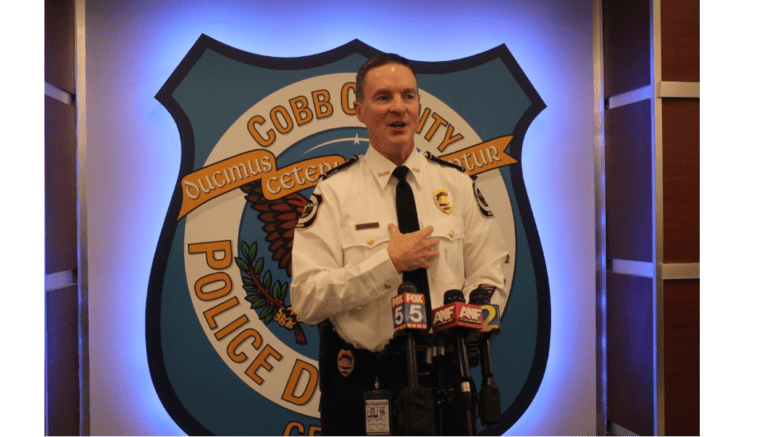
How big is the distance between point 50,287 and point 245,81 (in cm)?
134

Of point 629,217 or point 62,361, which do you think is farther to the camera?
point 629,217

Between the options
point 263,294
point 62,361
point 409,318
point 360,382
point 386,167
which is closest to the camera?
point 409,318

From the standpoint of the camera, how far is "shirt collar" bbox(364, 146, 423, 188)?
2.04 m

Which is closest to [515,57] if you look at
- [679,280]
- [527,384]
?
[679,280]

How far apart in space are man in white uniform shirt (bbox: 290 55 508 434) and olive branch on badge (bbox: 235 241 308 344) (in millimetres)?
1153

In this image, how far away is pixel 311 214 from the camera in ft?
6.53

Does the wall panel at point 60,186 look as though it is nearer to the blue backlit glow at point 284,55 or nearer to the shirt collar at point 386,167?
the blue backlit glow at point 284,55

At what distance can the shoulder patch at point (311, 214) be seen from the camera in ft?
6.46

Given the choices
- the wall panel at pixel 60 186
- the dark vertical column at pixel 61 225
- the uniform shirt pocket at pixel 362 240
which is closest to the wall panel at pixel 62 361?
the dark vertical column at pixel 61 225

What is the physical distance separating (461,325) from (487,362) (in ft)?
0.46

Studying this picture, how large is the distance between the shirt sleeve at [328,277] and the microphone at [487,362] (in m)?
0.26

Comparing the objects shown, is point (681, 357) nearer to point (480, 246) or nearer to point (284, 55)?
point (480, 246)

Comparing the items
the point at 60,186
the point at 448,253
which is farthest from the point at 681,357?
the point at 60,186

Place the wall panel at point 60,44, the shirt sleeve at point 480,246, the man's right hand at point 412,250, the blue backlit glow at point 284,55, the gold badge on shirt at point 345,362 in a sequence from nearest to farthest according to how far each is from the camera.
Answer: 1. the man's right hand at point 412,250
2. the gold badge on shirt at point 345,362
3. the shirt sleeve at point 480,246
4. the wall panel at point 60,44
5. the blue backlit glow at point 284,55
